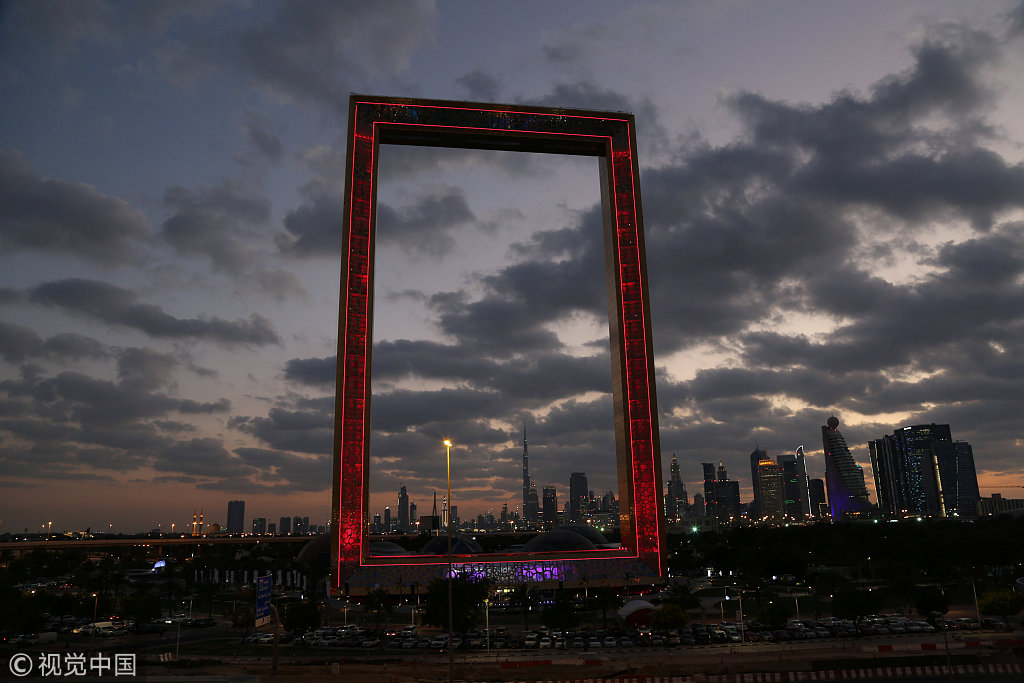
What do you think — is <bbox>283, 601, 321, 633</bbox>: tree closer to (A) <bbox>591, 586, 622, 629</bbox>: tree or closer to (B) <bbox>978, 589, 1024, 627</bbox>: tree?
(A) <bbox>591, 586, 622, 629</bbox>: tree

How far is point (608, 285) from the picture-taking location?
9181cm

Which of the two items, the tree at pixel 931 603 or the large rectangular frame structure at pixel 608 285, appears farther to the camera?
the large rectangular frame structure at pixel 608 285

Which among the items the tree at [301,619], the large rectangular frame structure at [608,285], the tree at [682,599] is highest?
the large rectangular frame structure at [608,285]

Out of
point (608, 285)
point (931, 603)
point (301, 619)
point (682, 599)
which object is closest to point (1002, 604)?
point (931, 603)

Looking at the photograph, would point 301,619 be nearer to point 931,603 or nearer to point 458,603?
point 458,603

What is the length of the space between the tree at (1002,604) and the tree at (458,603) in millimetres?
48500

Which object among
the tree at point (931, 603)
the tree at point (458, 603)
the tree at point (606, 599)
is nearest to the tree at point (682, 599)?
the tree at point (606, 599)

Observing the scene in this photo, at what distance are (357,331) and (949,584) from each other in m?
94.3

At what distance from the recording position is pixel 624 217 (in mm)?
88375

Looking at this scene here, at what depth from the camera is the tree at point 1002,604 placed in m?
67.0

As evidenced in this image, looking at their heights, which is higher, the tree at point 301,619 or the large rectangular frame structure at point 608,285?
the large rectangular frame structure at point 608,285

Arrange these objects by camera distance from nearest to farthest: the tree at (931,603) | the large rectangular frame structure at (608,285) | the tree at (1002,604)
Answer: the tree at (1002,604) → the tree at (931,603) → the large rectangular frame structure at (608,285)

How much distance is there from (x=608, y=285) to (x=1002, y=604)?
5280cm

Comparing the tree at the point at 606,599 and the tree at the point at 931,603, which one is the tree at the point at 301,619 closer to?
the tree at the point at 606,599
